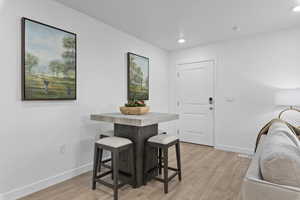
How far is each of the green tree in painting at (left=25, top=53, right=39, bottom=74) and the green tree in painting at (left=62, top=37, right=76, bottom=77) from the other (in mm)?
365

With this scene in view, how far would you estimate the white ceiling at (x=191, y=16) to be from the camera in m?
2.37

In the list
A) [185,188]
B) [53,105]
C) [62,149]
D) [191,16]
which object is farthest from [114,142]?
[191,16]

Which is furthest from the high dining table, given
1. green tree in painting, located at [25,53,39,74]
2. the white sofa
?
the white sofa

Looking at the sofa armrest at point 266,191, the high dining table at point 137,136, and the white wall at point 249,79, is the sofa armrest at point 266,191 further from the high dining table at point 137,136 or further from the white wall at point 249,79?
the white wall at point 249,79

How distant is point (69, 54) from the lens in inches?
97.3

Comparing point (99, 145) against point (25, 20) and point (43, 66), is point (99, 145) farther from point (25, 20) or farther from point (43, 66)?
point (25, 20)

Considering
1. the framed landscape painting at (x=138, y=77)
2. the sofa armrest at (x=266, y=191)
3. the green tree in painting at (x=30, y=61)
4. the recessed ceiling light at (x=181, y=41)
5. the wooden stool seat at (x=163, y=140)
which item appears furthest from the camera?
the recessed ceiling light at (x=181, y=41)

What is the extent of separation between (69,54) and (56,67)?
281 mm

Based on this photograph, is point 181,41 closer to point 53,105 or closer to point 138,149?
point 138,149

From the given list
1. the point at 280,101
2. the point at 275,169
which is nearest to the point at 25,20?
the point at 275,169

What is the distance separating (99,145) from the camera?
2082 mm

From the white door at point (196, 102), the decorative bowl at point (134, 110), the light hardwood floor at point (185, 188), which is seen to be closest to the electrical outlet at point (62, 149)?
the light hardwood floor at point (185, 188)

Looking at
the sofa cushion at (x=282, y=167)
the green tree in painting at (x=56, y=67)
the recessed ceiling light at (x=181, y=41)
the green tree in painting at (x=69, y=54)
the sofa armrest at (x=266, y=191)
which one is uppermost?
the recessed ceiling light at (x=181, y=41)

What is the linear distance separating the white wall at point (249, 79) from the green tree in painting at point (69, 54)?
114 inches
